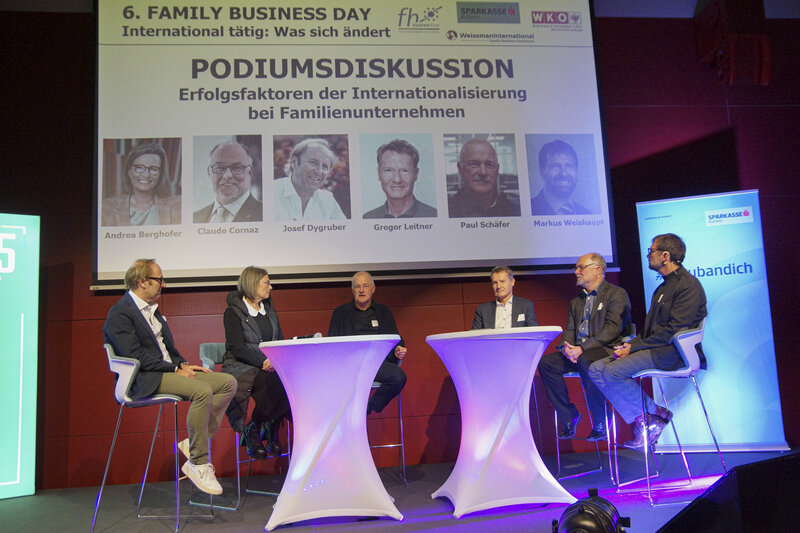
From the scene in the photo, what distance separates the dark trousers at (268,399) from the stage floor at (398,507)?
472mm

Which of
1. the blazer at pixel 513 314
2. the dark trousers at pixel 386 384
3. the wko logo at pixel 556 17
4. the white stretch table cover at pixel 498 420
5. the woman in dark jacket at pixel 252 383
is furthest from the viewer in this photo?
the wko logo at pixel 556 17

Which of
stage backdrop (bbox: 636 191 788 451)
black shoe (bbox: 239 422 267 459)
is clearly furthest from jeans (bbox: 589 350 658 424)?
black shoe (bbox: 239 422 267 459)

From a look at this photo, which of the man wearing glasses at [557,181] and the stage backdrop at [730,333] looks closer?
the stage backdrop at [730,333]

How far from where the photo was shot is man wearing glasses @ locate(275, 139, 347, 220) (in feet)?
15.0

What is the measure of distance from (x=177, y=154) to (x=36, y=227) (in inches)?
41.2

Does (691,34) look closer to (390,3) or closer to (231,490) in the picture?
(390,3)

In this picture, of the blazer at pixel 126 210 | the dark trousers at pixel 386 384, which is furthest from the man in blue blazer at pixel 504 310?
the blazer at pixel 126 210

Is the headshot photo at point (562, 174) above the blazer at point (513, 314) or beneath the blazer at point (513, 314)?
above

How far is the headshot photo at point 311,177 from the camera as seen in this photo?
4.59 meters

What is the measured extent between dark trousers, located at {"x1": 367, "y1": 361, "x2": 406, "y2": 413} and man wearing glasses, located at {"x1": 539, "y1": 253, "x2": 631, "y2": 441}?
0.93 m

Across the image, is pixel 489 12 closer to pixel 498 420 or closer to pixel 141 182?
pixel 141 182

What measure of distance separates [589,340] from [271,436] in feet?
6.72

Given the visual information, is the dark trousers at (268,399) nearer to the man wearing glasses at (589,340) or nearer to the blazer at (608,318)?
the man wearing glasses at (589,340)

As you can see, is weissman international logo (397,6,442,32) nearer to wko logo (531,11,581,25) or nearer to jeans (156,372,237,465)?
wko logo (531,11,581,25)
